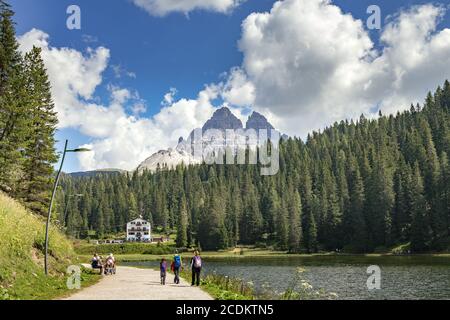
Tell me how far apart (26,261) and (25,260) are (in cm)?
9

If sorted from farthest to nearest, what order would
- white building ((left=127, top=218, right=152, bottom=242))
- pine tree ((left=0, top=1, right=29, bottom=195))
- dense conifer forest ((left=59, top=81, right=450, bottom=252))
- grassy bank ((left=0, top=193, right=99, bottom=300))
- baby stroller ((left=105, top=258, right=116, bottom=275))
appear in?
white building ((left=127, top=218, right=152, bottom=242))
dense conifer forest ((left=59, top=81, right=450, bottom=252))
pine tree ((left=0, top=1, right=29, bottom=195))
baby stroller ((left=105, top=258, right=116, bottom=275))
grassy bank ((left=0, top=193, right=99, bottom=300))

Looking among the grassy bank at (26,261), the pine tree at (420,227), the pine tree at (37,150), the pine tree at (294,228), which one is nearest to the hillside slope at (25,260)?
the grassy bank at (26,261)

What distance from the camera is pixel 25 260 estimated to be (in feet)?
90.6

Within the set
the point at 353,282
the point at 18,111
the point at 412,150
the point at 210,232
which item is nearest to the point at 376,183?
the point at 412,150

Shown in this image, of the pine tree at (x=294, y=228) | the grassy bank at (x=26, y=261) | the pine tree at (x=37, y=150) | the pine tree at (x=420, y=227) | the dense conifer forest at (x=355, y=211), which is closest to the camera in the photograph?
the grassy bank at (x=26, y=261)

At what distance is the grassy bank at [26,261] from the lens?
22730 millimetres

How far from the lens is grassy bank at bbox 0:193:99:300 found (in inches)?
895

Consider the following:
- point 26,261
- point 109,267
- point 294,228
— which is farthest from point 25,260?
→ point 294,228

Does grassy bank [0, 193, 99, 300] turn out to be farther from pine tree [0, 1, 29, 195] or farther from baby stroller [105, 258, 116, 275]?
pine tree [0, 1, 29, 195]

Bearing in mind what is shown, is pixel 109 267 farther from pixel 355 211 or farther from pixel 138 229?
pixel 138 229

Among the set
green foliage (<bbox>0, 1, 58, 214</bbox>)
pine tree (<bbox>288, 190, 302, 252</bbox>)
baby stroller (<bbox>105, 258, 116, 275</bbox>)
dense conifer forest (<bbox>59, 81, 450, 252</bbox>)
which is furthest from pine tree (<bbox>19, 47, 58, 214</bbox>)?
pine tree (<bbox>288, 190, 302, 252</bbox>)

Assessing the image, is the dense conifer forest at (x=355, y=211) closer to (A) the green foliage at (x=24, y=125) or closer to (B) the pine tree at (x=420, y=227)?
(B) the pine tree at (x=420, y=227)

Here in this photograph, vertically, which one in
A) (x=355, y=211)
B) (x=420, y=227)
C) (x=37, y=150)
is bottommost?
(x=420, y=227)
